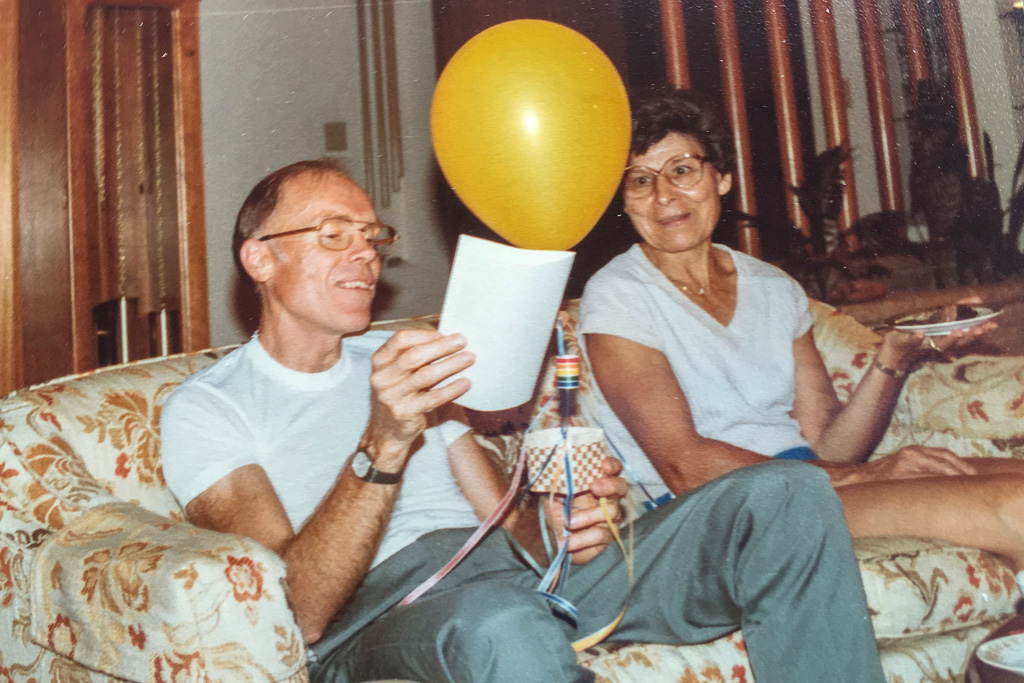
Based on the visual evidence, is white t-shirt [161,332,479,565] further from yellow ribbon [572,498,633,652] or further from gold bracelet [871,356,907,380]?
gold bracelet [871,356,907,380]

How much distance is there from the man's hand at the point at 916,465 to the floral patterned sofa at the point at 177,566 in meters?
0.08

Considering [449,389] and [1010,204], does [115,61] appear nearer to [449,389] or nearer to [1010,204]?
[449,389]

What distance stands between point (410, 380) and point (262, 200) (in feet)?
1.65

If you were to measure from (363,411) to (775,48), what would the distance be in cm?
99

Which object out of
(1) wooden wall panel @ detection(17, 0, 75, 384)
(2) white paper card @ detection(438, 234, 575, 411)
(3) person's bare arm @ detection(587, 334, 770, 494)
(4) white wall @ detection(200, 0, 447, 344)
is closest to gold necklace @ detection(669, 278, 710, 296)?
(3) person's bare arm @ detection(587, 334, 770, 494)

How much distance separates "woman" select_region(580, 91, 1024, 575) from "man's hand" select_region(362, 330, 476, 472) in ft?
1.74

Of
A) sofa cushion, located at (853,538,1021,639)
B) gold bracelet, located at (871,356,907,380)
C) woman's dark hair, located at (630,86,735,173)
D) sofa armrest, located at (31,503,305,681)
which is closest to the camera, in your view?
sofa armrest, located at (31,503,305,681)

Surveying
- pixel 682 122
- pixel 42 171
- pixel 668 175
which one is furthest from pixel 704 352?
pixel 42 171

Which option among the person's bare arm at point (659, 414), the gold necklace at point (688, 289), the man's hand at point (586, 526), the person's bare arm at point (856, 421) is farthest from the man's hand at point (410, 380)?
the person's bare arm at point (856, 421)

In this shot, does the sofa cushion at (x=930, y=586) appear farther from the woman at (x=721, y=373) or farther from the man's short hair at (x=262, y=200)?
the man's short hair at (x=262, y=200)

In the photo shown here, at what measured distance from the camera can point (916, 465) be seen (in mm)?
1353

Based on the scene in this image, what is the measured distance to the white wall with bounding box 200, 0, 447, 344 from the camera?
1.31 metres

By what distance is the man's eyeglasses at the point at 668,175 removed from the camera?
1.43m

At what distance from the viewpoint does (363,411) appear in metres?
1.13
